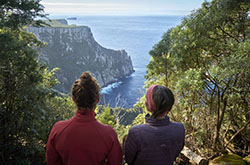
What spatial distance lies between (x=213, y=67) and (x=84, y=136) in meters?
2.55

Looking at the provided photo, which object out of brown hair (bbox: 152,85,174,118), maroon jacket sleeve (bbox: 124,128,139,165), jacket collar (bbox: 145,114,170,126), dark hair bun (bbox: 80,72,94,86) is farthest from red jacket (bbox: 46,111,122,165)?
brown hair (bbox: 152,85,174,118)

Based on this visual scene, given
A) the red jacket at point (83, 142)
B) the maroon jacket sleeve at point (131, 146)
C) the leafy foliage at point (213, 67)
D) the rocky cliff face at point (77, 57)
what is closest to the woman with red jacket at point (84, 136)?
the red jacket at point (83, 142)

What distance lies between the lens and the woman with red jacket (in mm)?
1879

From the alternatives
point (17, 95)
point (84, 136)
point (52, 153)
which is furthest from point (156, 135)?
point (17, 95)

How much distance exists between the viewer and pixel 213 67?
348 cm

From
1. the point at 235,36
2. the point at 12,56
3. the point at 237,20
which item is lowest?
the point at 12,56

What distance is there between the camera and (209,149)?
4.82m

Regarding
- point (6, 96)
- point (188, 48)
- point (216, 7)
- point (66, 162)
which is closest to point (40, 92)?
point (6, 96)

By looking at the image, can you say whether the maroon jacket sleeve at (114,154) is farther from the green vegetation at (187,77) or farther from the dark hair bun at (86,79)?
the green vegetation at (187,77)

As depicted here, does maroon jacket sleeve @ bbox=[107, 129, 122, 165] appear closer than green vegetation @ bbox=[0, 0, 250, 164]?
Yes

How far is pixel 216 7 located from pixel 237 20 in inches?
21.4

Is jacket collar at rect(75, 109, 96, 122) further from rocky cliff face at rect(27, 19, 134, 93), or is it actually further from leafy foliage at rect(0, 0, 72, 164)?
rocky cliff face at rect(27, 19, 134, 93)

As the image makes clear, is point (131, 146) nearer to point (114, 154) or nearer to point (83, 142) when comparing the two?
point (114, 154)

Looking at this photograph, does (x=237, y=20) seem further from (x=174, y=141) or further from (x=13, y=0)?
(x=13, y=0)
